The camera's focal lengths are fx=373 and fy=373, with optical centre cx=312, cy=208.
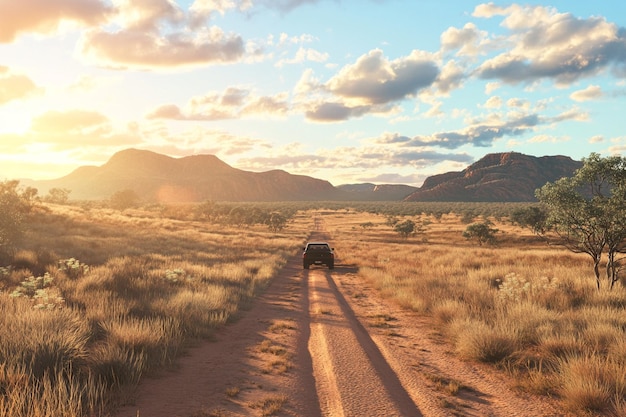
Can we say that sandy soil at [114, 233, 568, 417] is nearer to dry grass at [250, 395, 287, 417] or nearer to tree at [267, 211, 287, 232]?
dry grass at [250, 395, 287, 417]

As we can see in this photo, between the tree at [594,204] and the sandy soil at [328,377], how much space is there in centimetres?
725

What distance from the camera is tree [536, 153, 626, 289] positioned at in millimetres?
12695

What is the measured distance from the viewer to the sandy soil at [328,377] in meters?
5.67

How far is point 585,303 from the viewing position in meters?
11.9

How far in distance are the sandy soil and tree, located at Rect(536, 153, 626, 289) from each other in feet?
23.8

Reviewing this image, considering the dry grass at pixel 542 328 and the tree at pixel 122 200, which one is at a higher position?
the tree at pixel 122 200

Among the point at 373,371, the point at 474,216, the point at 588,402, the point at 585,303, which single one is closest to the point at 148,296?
the point at 373,371

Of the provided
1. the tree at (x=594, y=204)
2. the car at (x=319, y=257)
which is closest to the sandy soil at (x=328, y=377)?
the tree at (x=594, y=204)

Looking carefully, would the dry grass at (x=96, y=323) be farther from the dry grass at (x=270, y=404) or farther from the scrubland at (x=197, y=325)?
the dry grass at (x=270, y=404)

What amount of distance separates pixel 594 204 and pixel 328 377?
12.3m

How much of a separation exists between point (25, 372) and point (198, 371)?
2.74 metres

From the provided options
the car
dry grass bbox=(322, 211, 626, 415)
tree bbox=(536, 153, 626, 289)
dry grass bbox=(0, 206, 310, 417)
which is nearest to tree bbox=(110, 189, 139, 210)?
dry grass bbox=(0, 206, 310, 417)

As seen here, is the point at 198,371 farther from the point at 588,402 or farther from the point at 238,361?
the point at 588,402

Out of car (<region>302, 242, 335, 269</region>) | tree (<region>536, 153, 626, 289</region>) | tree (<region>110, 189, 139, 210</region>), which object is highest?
tree (<region>110, 189, 139, 210</region>)
